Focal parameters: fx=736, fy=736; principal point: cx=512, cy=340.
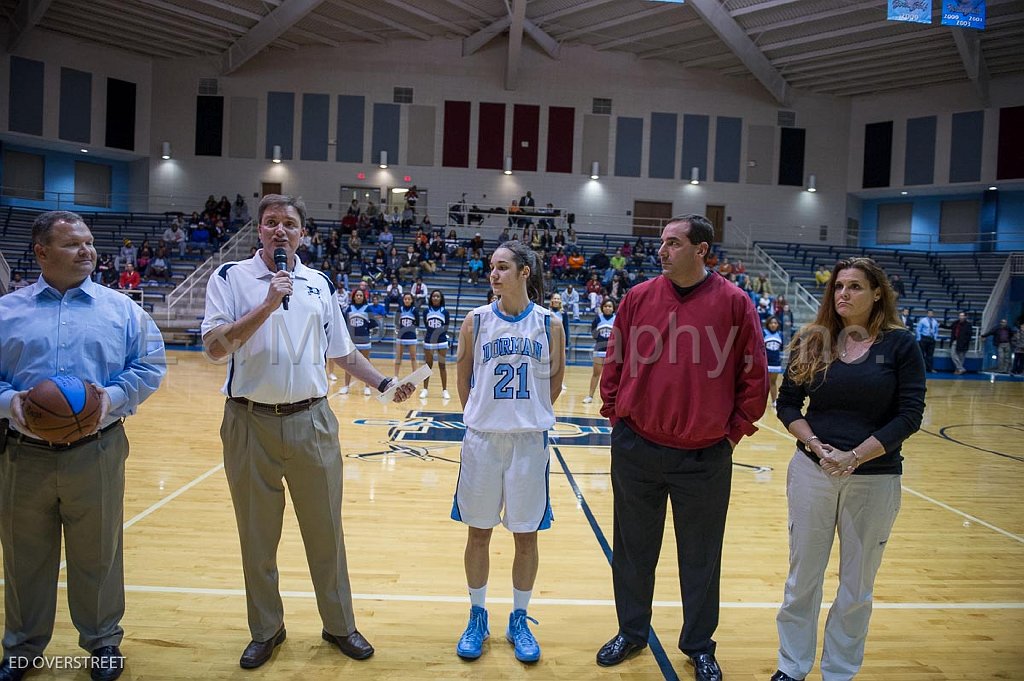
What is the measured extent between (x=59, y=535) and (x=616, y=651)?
94.2 inches

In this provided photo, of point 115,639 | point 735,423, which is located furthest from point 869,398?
point 115,639

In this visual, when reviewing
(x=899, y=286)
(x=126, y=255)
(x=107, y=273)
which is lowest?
(x=107, y=273)

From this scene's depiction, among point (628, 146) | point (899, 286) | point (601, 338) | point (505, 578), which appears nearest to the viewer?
point (505, 578)

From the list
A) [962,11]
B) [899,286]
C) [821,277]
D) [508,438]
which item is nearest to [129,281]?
[508,438]

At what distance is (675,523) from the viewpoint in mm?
3236

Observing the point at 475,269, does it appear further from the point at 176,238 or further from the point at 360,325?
the point at 360,325

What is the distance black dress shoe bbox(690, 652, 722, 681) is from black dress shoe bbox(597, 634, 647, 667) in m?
0.25

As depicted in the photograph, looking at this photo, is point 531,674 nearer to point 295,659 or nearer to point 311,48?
point 295,659

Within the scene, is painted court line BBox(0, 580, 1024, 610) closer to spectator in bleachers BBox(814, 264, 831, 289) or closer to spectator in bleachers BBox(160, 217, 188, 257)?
spectator in bleachers BBox(814, 264, 831, 289)

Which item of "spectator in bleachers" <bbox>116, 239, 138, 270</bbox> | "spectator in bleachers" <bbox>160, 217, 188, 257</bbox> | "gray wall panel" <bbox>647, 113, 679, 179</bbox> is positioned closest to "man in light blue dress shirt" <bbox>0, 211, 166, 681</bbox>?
"spectator in bleachers" <bbox>116, 239, 138, 270</bbox>

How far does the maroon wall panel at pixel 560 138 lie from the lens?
2747cm

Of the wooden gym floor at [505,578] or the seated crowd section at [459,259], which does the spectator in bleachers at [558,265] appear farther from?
the wooden gym floor at [505,578]

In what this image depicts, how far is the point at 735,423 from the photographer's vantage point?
3148 mm

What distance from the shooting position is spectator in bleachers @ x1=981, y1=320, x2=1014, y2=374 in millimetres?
20250
